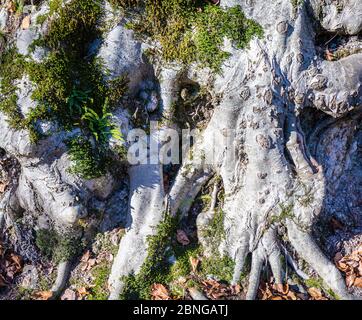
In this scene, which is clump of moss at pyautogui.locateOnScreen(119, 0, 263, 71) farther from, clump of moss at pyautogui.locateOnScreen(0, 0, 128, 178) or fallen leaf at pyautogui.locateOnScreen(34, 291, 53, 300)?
fallen leaf at pyautogui.locateOnScreen(34, 291, 53, 300)

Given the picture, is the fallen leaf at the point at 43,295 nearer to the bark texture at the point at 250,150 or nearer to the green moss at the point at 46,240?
the bark texture at the point at 250,150

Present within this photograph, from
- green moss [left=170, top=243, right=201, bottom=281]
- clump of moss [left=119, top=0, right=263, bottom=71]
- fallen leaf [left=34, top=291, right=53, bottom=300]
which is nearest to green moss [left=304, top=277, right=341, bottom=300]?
green moss [left=170, top=243, right=201, bottom=281]

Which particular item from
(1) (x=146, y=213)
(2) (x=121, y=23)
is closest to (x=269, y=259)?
(1) (x=146, y=213)

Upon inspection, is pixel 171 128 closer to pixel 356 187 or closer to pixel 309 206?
pixel 309 206

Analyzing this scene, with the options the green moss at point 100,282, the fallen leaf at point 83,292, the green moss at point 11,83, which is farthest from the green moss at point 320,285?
the green moss at point 11,83

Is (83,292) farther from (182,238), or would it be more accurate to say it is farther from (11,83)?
(11,83)

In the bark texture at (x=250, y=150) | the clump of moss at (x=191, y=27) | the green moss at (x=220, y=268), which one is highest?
the clump of moss at (x=191, y=27)
